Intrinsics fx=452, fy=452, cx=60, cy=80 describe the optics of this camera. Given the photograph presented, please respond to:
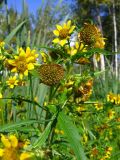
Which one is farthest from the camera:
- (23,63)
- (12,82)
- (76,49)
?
(12,82)

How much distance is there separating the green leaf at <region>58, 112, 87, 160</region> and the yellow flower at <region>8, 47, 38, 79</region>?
313mm

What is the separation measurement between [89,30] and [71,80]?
0.19 meters

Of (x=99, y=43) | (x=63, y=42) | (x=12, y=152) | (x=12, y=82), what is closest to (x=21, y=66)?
(x=63, y=42)

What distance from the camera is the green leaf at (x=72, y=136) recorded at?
3.52 feet

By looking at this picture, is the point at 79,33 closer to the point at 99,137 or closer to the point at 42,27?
the point at 42,27

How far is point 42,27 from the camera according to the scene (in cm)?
252

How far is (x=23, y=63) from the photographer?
5.13 feet

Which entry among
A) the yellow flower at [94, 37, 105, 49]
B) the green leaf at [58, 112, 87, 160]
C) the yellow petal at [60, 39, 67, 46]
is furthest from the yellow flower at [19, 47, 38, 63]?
the green leaf at [58, 112, 87, 160]

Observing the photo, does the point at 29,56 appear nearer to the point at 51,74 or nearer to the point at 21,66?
the point at 21,66

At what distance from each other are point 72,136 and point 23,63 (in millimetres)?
494

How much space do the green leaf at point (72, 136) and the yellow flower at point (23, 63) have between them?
313 millimetres

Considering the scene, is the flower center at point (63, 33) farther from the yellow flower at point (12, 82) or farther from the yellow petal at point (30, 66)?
the yellow flower at point (12, 82)

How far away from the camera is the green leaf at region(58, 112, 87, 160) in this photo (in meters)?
1.07

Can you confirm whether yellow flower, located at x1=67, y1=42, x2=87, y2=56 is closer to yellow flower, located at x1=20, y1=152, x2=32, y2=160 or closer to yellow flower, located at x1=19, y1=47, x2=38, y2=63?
yellow flower, located at x1=19, y1=47, x2=38, y2=63
